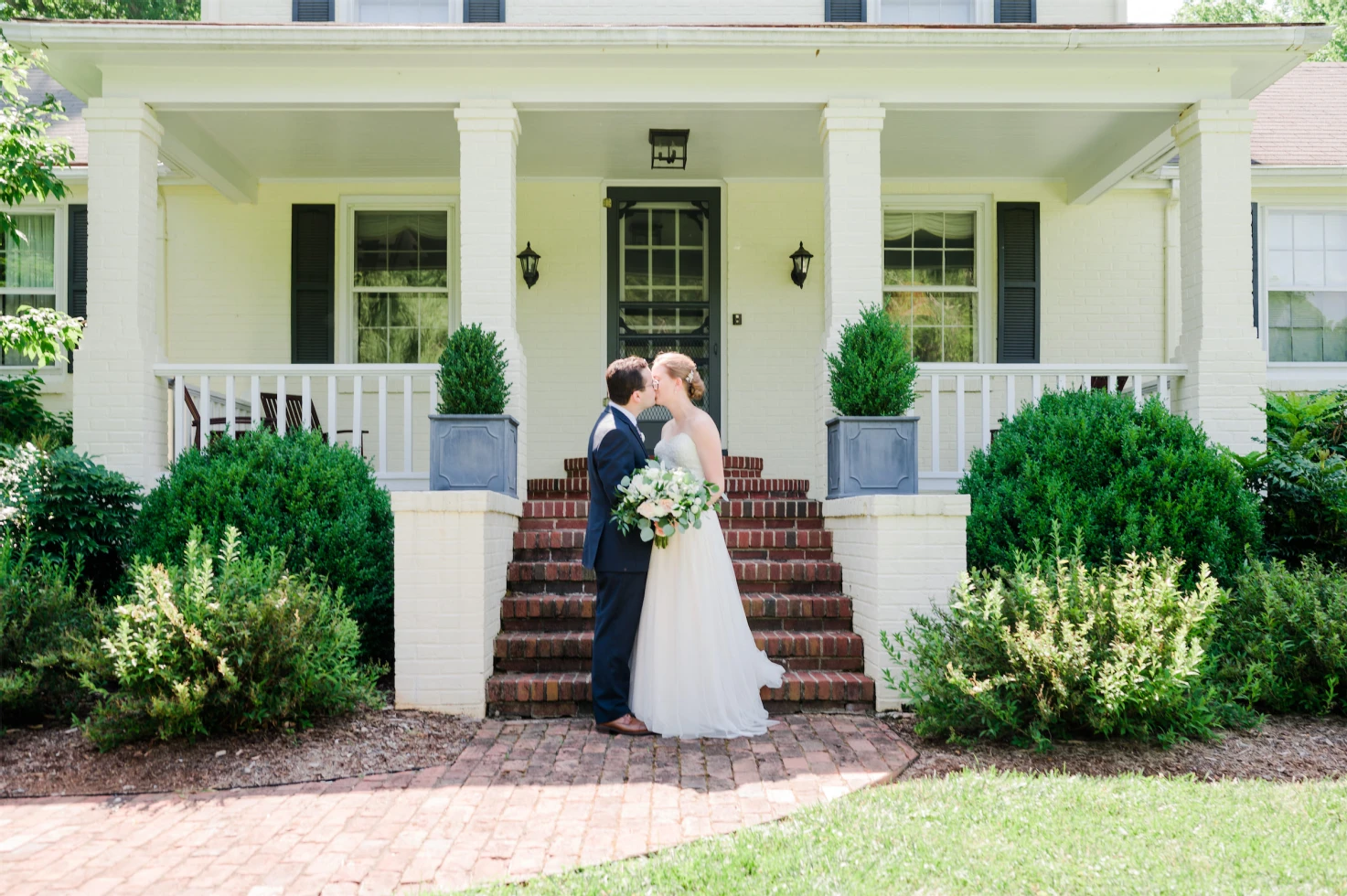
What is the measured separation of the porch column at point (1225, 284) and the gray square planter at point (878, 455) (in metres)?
2.53

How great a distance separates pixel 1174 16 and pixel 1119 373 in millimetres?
17234

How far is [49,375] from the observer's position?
9.54 metres

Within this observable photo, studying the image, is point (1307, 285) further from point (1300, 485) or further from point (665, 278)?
point (665, 278)

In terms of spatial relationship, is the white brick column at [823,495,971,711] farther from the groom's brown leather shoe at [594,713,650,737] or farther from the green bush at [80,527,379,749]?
the green bush at [80,527,379,749]

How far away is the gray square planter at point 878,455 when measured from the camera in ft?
21.7

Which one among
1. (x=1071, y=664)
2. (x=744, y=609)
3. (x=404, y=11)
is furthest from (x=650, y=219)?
(x=1071, y=664)

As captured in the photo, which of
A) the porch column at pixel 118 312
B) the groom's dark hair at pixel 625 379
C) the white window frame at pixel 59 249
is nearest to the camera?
the groom's dark hair at pixel 625 379

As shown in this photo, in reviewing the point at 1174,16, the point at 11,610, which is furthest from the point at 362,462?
the point at 1174,16

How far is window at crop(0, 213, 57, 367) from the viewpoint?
9.91m

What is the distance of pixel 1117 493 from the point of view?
20.0 ft

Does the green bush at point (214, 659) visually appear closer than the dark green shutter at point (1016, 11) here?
Yes

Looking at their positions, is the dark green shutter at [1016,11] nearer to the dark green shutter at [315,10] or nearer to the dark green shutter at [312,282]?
the dark green shutter at [315,10]

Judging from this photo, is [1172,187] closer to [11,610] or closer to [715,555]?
[715,555]

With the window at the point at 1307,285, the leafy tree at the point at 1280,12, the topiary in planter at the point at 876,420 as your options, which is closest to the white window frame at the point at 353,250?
the topiary in planter at the point at 876,420
